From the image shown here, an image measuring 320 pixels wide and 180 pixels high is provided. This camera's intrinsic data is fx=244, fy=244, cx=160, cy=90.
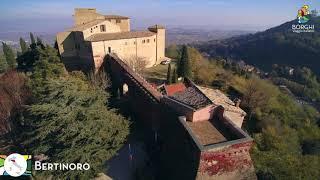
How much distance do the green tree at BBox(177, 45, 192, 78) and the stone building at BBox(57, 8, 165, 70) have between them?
6.03 metres

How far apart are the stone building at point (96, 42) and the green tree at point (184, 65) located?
6.03m

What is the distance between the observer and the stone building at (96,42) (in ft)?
107

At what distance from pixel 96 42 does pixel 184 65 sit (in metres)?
13.5

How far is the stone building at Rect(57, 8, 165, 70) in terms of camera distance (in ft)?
107

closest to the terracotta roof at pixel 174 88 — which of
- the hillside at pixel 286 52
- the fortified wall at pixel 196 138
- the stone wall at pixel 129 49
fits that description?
the fortified wall at pixel 196 138

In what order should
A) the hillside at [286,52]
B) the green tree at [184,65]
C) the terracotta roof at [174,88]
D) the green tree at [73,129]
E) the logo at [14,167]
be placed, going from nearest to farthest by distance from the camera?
the green tree at [73,129] < the logo at [14,167] < the terracotta roof at [174,88] < the green tree at [184,65] < the hillside at [286,52]

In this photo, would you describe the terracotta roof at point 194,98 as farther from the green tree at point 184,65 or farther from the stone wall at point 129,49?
the green tree at point 184,65

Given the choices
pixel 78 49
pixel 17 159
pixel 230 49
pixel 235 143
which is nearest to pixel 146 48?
pixel 78 49

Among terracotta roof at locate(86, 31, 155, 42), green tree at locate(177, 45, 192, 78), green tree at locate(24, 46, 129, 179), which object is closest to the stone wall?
terracotta roof at locate(86, 31, 155, 42)

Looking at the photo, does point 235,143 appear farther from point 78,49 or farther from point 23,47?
point 23,47

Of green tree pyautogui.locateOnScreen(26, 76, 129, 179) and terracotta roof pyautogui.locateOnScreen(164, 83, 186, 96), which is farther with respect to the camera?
terracotta roof pyautogui.locateOnScreen(164, 83, 186, 96)

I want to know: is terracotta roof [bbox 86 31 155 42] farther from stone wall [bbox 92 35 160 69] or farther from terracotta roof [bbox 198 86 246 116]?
terracotta roof [bbox 198 86 246 116]

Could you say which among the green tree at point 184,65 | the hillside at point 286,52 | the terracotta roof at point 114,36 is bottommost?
the hillside at point 286,52

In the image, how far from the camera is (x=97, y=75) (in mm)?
31875
